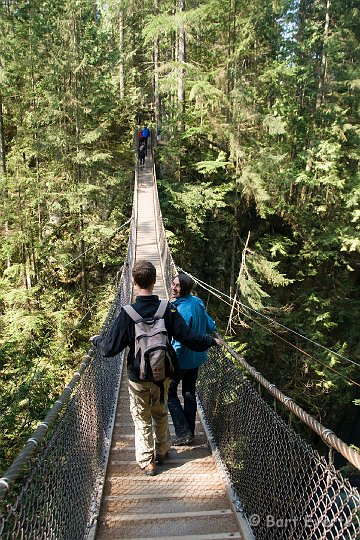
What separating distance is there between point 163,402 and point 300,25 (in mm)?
13486

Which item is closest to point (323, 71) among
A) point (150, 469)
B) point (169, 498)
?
point (150, 469)

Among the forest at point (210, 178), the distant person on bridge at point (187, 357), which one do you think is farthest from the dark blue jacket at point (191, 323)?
the forest at point (210, 178)

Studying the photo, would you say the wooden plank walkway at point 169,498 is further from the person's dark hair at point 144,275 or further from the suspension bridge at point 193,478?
the person's dark hair at point 144,275

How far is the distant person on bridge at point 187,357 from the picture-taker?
2762 mm

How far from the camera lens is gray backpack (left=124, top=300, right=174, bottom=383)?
2.25 m

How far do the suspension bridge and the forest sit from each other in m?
6.56

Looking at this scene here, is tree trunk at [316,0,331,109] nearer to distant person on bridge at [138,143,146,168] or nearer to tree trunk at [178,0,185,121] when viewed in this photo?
tree trunk at [178,0,185,121]

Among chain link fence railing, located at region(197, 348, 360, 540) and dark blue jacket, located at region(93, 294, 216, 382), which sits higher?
dark blue jacket, located at region(93, 294, 216, 382)

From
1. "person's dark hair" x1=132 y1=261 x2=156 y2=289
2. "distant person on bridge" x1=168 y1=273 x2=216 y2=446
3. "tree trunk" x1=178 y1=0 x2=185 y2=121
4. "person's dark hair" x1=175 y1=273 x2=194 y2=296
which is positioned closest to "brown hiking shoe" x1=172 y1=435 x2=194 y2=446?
"distant person on bridge" x1=168 y1=273 x2=216 y2=446

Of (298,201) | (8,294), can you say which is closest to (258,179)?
(298,201)

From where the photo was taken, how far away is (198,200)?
10742 mm

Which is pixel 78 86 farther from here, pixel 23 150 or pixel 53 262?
pixel 53 262

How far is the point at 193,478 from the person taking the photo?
2.62 meters

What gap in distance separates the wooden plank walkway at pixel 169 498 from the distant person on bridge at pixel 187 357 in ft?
0.53
